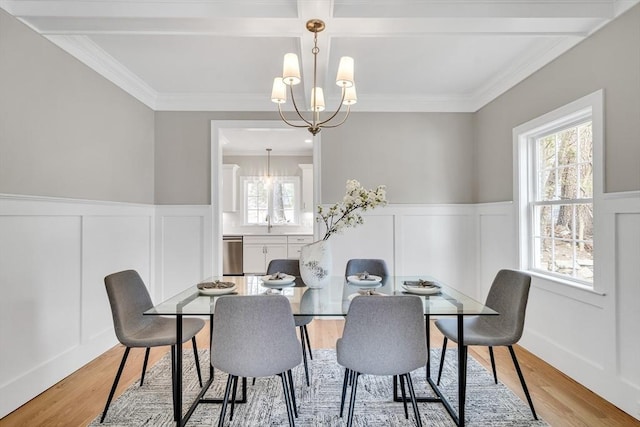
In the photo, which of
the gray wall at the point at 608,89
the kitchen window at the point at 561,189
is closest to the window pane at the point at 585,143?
the kitchen window at the point at 561,189

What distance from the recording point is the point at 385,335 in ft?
5.78

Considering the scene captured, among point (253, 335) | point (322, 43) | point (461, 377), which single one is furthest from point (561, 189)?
point (253, 335)

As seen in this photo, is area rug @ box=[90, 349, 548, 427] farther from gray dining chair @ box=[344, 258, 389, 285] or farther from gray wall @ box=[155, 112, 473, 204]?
gray wall @ box=[155, 112, 473, 204]

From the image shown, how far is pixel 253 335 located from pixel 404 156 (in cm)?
308

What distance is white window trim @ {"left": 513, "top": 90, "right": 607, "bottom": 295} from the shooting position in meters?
2.40

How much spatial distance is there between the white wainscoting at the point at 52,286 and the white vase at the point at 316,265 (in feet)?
5.89

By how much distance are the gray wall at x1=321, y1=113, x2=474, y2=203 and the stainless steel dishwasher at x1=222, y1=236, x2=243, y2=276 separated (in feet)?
10.8

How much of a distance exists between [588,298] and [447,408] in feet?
4.18

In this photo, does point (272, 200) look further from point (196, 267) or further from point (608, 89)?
point (608, 89)

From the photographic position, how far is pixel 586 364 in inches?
98.7

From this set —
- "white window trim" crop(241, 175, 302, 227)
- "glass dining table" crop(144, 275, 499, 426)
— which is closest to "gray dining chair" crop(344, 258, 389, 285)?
"glass dining table" crop(144, 275, 499, 426)

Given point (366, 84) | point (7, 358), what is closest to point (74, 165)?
point (7, 358)

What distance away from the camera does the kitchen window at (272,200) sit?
7.54 meters

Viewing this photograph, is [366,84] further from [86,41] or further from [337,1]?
[86,41]
